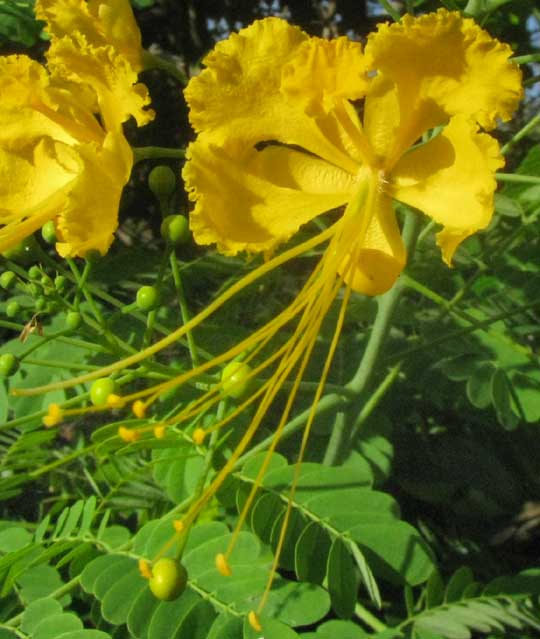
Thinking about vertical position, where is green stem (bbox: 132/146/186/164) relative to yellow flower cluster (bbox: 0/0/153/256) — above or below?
below

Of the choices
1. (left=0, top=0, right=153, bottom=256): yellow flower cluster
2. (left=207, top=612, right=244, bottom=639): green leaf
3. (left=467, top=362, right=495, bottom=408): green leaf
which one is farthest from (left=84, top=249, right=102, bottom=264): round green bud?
→ (left=467, top=362, right=495, bottom=408): green leaf

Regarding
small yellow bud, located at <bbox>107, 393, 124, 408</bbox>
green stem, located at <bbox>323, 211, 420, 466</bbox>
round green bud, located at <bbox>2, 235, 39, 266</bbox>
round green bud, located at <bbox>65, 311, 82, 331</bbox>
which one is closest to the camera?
small yellow bud, located at <bbox>107, 393, 124, 408</bbox>

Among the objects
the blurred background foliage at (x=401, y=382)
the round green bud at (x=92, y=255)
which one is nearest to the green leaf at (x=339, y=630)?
the blurred background foliage at (x=401, y=382)

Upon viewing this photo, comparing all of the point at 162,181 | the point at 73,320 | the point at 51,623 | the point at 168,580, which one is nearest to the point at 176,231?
the point at 162,181

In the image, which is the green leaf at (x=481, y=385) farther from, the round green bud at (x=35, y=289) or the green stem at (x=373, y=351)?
the round green bud at (x=35, y=289)

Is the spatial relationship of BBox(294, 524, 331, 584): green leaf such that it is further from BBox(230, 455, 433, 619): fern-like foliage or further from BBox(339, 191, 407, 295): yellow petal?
BBox(339, 191, 407, 295): yellow petal
